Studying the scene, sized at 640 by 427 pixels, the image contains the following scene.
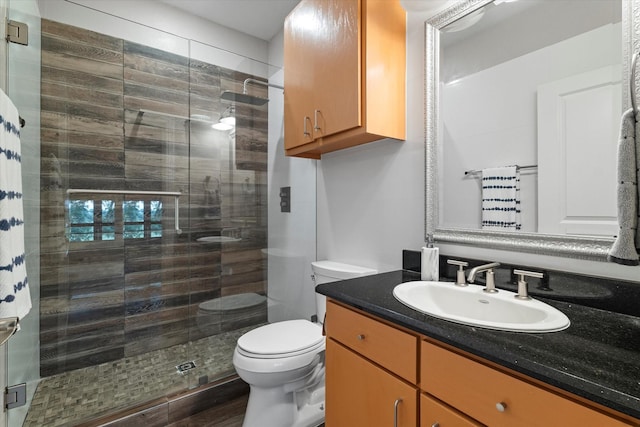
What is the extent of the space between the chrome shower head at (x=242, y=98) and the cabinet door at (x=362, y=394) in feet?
6.20

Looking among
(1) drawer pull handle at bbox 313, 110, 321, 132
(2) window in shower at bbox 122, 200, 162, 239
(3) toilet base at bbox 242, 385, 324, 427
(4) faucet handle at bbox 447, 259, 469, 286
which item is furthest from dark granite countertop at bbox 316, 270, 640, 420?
(2) window in shower at bbox 122, 200, 162, 239

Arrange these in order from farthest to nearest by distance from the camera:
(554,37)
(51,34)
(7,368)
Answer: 1. (51,34)
2. (7,368)
3. (554,37)

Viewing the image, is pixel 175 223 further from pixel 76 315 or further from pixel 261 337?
pixel 261 337

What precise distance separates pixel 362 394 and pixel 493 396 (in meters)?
0.45

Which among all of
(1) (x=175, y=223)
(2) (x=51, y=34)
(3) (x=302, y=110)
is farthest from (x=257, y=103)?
(2) (x=51, y=34)

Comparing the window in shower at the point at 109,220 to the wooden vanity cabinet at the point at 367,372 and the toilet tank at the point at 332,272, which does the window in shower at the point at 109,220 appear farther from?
the wooden vanity cabinet at the point at 367,372

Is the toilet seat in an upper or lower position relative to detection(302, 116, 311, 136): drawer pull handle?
lower

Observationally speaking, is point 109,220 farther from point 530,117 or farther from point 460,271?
point 530,117

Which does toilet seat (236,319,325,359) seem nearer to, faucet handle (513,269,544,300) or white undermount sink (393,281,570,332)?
white undermount sink (393,281,570,332)

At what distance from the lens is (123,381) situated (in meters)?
1.88

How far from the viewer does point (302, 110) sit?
169cm

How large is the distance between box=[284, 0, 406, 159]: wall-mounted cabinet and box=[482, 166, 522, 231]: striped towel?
47cm

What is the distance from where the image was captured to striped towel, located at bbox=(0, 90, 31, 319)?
94 cm

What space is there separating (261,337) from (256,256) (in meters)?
0.93
